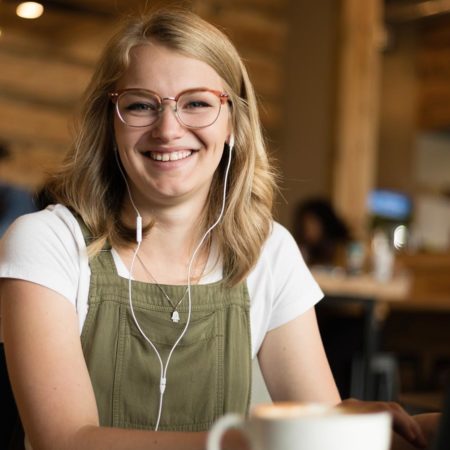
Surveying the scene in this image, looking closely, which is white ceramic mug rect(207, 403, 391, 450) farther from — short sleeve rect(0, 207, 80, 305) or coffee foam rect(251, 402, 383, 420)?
short sleeve rect(0, 207, 80, 305)

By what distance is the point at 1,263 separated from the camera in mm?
1328

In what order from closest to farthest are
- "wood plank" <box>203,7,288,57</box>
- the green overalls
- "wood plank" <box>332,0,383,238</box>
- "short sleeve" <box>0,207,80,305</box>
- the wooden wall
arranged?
"short sleeve" <box>0,207,80,305</box>
the green overalls
the wooden wall
"wood plank" <box>332,0,383,238</box>
"wood plank" <box>203,7,288,57</box>

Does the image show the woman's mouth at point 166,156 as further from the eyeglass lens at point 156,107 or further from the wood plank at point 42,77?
the wood plank at point 42,77

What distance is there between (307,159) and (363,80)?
76 cm

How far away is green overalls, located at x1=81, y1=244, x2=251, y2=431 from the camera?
4.65 ft

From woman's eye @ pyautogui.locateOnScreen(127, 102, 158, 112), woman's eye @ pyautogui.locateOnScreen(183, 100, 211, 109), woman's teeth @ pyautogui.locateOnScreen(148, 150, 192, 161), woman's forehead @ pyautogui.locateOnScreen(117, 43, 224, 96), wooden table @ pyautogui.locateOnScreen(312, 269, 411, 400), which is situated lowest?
wooden table @ pyautogui.locateOnScreen(312, 269, 411, 400)

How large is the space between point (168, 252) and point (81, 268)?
0.18 meters

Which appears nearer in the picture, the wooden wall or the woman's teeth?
the woman's teeth

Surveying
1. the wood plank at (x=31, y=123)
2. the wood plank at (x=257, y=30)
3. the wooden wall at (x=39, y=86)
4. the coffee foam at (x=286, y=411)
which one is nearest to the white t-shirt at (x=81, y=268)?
the coffee foam at (x=286, y=411)

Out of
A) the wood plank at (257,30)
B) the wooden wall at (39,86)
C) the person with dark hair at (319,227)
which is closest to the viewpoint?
the person with dark hair at (319,227)

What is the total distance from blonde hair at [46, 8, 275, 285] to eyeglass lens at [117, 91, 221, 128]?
0.07 metres

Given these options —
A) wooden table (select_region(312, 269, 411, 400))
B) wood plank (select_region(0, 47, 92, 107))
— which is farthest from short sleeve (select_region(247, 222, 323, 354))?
wood plank (select_region(0, 47, 92, 107))

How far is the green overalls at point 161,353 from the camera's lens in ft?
4.65

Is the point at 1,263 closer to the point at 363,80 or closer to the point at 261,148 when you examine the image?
the point at 261,148
